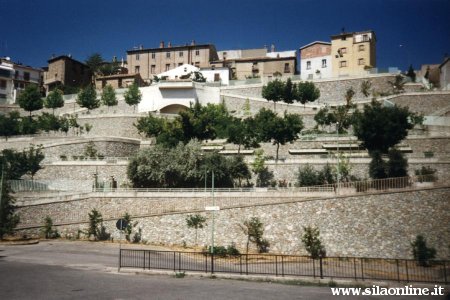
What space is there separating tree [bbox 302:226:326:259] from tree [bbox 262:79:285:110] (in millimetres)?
26722

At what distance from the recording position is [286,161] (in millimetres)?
34750

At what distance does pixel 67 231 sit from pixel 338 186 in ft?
68.8

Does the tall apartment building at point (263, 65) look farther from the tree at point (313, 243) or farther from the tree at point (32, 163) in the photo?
the tree at point (313, 243)

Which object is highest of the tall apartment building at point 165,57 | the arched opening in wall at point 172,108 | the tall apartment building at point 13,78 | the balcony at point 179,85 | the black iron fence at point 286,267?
the tall apartment building at point 165,57

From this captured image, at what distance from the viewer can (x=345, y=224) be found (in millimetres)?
26281

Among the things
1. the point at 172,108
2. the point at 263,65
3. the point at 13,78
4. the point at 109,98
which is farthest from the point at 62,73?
the point at 263,65

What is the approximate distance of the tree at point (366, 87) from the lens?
49228 millimetres

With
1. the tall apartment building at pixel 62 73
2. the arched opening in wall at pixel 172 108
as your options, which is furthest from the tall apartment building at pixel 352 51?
the tall apartment building at pixel 62 73

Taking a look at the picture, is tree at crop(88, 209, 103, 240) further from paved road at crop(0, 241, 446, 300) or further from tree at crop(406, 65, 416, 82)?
tree at crop(406, 65, 416, 82)

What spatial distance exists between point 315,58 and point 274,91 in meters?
19.7

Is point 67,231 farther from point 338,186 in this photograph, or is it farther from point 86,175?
point 338,186

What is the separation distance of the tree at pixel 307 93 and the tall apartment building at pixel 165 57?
29.6m

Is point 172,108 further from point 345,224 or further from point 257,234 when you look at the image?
point 345,224

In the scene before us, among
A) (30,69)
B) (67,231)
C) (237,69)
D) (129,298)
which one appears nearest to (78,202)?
(67,231)
